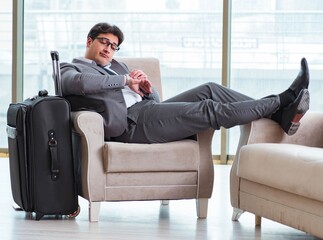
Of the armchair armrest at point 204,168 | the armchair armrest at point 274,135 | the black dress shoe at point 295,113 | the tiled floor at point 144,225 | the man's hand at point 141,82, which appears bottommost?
the tiled floor at point 144,225

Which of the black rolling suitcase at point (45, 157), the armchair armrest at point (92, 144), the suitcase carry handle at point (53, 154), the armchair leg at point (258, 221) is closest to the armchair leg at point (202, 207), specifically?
the armchair leg at point (258, 221)

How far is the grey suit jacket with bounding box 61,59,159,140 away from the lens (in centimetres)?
429

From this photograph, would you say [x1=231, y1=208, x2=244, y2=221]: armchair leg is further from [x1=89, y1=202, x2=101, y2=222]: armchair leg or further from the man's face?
the man's face

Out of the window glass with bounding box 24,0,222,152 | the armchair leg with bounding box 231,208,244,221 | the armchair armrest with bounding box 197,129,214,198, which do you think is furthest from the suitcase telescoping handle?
the window glass with bounding box 24,0,222,152

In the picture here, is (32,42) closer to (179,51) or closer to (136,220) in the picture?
(179,51)

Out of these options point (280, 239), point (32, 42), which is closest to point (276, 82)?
point (32, 42)

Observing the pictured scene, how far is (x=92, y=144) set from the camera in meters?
4.23

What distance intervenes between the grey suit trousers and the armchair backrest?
1.36 ft

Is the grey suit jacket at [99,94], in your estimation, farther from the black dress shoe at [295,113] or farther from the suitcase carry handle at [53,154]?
the black dress shoe at [295,113]

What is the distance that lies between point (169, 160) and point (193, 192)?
23cm

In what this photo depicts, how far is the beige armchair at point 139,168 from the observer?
13.8 feet

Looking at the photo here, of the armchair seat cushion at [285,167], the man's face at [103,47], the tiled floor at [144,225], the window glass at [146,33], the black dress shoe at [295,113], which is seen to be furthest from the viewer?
the window glass at [146,33]

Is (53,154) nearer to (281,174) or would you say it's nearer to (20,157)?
(20,157)

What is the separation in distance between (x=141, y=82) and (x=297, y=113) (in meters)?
0.86
